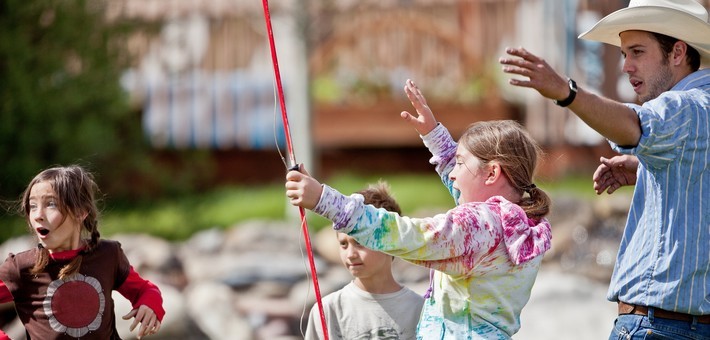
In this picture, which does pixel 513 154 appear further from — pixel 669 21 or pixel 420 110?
pixel 669 21

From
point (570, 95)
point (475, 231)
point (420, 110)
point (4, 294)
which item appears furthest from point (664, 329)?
point (4, 294)

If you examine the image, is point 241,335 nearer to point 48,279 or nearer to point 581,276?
point 581,276

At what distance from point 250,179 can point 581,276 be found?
4.72 meters

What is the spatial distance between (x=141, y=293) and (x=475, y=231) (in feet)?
4.31

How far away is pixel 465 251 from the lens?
3.52 meters

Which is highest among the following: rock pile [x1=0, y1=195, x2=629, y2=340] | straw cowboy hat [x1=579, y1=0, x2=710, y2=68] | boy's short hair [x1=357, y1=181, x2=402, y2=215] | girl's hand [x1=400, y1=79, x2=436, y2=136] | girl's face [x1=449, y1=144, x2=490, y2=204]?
straw cowboy hat [x1=579, y1=0, x2=710, y2=68]

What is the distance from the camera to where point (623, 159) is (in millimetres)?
4172

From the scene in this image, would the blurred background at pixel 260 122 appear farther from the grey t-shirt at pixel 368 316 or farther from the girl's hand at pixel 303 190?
the girl's hand at pixel 303 190

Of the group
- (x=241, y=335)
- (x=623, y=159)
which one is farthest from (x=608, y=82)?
(x=623, y=159)

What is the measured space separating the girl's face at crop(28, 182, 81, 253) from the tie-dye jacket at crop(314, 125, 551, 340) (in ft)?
3.59

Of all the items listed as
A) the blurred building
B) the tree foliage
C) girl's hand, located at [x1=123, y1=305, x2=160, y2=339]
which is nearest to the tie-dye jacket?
girl's hand, located at [x1=123, y1=305, x2=160, y2=339]

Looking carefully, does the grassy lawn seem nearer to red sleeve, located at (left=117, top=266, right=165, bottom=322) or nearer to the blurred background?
the blurred background

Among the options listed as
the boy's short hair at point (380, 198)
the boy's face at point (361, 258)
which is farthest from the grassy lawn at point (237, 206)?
the boy's face at point (361, 258)

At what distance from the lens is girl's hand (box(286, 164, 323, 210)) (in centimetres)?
333
